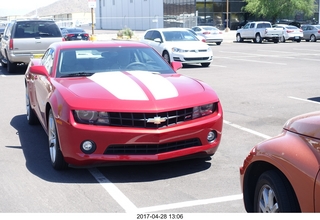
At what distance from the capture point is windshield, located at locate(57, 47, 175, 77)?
7.47 meters

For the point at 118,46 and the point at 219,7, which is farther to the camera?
the point at 219,7

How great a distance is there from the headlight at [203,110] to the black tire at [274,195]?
2.18 meters

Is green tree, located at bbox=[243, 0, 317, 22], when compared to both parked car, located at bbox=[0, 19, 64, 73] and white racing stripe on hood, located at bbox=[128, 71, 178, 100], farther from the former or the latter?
white racing stripe on hood, located at bbox=[128, 71, 178, 100]

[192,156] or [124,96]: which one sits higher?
[124,96]

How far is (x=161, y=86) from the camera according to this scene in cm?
655

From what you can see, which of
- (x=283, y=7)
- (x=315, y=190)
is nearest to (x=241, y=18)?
(x=283, y=7)

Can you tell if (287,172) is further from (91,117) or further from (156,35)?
(156,35)

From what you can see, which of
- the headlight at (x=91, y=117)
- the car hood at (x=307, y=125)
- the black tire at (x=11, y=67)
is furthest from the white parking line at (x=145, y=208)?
the black tire at (x=11, y=67)

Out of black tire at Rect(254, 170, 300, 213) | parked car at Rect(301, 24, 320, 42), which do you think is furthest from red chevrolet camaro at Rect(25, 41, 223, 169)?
parked car at Rect(301, 24, 320, 42)

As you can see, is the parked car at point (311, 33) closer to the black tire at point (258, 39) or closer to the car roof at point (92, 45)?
the black tire at point (258, 39)

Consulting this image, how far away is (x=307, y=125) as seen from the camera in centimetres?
378

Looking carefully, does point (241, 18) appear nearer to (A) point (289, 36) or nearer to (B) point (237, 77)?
(A) point (289, 36)

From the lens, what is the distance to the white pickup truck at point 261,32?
1551 inches

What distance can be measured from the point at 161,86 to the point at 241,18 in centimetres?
6031
